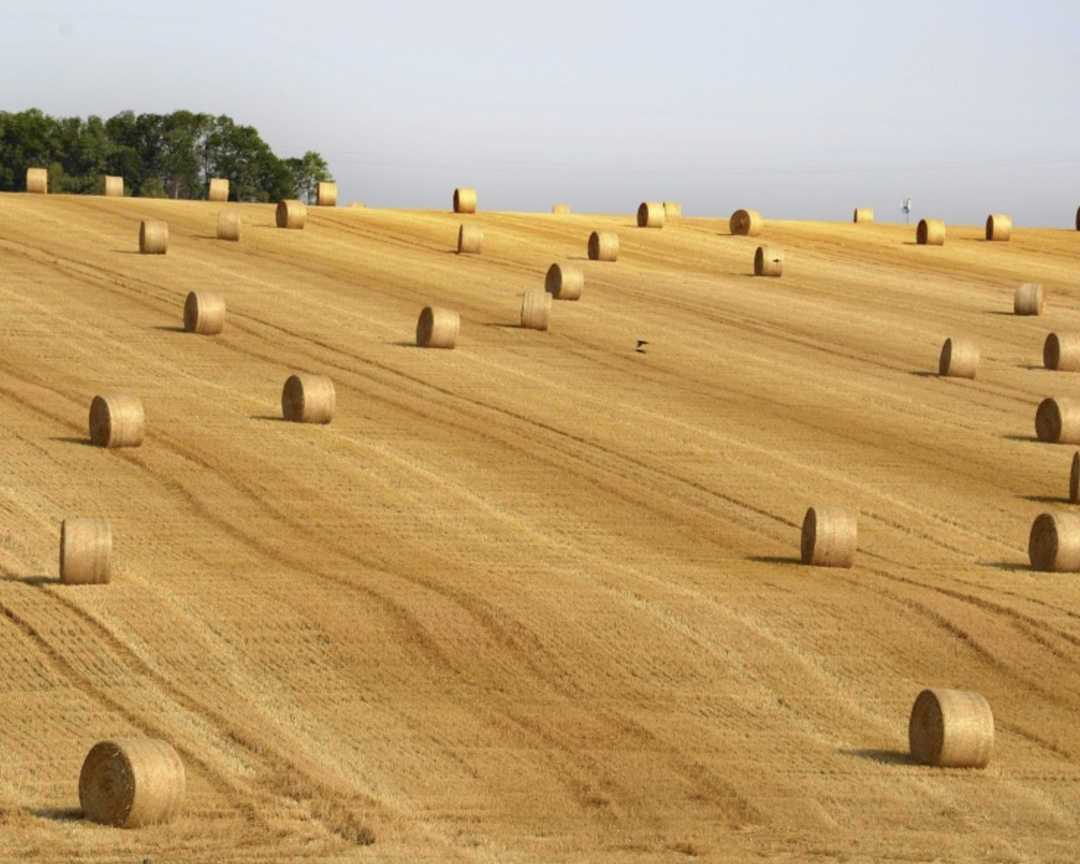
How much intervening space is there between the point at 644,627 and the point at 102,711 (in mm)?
4585

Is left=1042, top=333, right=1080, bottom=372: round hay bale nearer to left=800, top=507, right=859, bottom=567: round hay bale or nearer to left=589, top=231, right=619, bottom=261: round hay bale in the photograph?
left=589, top=231, right=619, bottom=261: round hay bale

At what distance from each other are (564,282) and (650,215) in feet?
43.7

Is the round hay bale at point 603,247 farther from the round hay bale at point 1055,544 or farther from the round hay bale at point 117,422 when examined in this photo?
the round hay bale at point 1055,544

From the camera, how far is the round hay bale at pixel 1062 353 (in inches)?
1230

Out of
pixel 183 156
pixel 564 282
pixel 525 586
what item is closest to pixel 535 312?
pixel 564 282

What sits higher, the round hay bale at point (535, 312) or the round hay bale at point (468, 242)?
the round hay bale at point (468, 242)

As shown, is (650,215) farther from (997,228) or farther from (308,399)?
(308,399)

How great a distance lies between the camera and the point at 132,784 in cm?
1205

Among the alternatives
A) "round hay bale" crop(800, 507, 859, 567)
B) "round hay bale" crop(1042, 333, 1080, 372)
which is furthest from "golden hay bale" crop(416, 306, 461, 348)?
"round hay bale" crop(800, 507, 859, 567)

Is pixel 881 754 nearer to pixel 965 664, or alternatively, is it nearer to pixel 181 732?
Result: pixel 965 664

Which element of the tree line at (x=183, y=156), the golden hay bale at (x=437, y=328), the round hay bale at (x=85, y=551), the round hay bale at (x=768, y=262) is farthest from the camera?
the tree line at (x=183, y=156)

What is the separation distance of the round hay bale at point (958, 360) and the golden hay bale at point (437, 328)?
6909mm

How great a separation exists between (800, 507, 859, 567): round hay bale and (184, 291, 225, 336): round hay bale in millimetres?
12564

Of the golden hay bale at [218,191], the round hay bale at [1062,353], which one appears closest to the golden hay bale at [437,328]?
the round hay bale at [1062,353]
